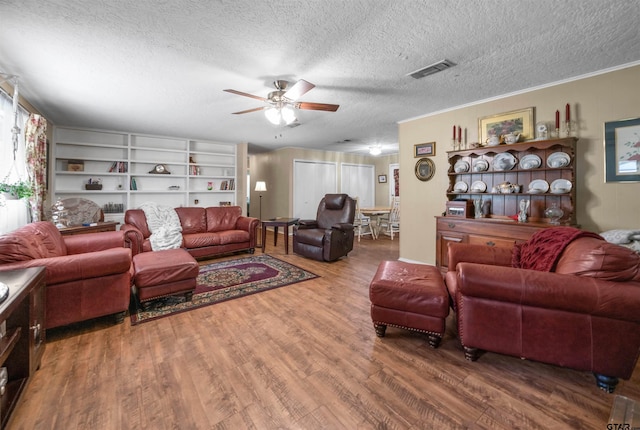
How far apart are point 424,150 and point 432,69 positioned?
65.2 inches

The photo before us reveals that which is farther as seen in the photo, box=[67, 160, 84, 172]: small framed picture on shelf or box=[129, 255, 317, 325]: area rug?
box=[67, 160, 84, 172]: small framed picture on shelf

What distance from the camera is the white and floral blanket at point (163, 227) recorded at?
13.1ft

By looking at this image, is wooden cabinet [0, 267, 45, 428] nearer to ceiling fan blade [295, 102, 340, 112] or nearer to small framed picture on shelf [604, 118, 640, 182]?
ceiling fan blade [295, 102, 340, 112]

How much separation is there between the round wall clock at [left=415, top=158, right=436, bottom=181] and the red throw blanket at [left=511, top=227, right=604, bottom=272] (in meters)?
2.04

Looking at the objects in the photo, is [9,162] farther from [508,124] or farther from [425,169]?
[508,124]

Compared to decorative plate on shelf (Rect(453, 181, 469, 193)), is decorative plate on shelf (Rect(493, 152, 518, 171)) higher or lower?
higher

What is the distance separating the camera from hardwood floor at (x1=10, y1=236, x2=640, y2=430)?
131cm

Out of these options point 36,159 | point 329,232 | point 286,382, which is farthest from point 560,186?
point 36,159

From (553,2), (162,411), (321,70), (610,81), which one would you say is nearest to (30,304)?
(162,411)

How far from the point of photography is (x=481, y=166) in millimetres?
3430

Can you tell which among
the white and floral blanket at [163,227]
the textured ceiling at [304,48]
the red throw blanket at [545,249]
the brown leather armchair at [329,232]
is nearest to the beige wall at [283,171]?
the brown leather armchair at [329,232]

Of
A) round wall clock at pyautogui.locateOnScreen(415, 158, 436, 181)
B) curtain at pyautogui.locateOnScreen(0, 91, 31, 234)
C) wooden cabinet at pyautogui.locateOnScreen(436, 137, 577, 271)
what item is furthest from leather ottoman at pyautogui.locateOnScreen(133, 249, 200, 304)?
round wall clock at pyautogui.locateOnScreen(415, 158, 436, 181)

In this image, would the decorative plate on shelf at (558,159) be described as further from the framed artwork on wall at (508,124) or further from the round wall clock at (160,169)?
the round wall clock at (160,169)

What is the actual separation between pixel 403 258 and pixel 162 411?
149 inches
